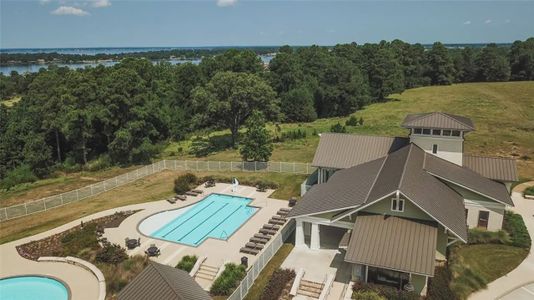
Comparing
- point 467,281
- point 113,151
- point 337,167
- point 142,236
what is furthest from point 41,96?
point 467,281

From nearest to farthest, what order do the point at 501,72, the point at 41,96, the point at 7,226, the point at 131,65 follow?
the point at 7,226, the point at 41,96, the point at 131,65, the point at 501,72

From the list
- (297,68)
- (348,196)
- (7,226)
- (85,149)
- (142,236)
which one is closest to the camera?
(348,196)

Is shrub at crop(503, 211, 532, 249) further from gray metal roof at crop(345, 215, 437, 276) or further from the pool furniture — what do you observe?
the pool furniture

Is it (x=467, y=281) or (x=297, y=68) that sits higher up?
(x=297, y=68)

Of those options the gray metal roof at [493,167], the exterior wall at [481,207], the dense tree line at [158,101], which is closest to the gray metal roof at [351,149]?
the gray metal roof at [493,167]

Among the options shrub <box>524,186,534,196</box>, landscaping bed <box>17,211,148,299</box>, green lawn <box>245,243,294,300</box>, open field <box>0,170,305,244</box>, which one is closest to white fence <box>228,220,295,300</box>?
green lawn <box>245,243,294,300</box>

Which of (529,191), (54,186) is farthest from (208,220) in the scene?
(529,191)

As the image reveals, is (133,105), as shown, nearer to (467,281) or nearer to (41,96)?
(41,96)
